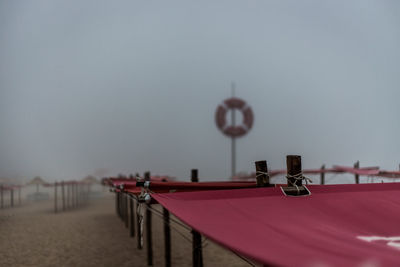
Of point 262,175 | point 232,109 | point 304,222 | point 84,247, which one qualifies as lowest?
point 84,247

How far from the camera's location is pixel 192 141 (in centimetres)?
1315

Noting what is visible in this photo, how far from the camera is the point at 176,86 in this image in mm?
13672

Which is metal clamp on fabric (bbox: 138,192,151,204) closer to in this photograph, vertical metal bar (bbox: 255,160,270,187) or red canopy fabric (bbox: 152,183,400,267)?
red canopy fabric (bbox: 152,183,400,267)

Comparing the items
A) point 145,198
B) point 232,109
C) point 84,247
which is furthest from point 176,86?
point 145,198

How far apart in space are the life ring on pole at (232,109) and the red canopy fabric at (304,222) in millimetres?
10198

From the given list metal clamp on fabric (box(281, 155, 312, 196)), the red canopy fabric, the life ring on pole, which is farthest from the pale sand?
the life ring on pole

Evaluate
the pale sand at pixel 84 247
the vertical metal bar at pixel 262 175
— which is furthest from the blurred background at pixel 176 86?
the vertical metal bar at pixel 262 175

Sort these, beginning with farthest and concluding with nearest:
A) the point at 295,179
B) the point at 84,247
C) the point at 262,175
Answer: the point at 84,247 → the point at 262,175 → the point at 295,179

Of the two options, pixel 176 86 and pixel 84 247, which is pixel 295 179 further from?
pixel 176 86

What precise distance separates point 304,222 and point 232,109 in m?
11.2

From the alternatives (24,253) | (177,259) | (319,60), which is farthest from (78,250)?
(319,60)

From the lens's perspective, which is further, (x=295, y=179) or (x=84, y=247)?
(x=84, y=247)

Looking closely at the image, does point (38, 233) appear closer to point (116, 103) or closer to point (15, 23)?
point (116, 103)

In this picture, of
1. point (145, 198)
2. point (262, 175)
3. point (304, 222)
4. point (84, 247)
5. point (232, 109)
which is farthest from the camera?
Result: point (232, 109)
